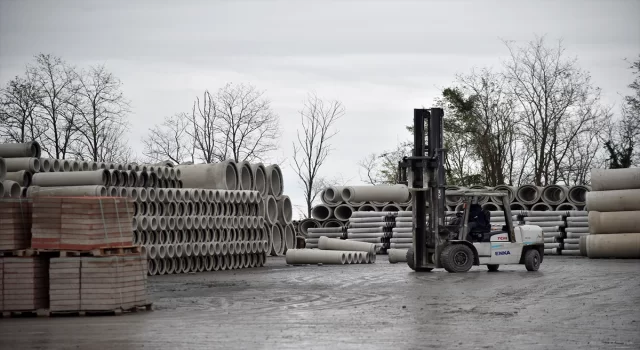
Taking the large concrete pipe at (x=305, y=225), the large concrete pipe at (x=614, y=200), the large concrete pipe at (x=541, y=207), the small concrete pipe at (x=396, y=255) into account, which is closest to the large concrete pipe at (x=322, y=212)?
the large concrete pipe at (x=305, y=225)

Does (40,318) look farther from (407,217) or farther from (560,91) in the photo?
(560,91)

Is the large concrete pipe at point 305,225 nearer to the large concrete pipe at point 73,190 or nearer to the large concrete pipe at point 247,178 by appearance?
the large concrete pipe at point 247,178

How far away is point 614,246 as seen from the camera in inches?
1182

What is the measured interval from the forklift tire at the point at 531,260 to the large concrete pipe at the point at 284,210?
39.4 ft

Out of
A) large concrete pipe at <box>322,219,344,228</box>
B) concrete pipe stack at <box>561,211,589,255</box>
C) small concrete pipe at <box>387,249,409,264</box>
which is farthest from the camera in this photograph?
large concrete pipe at <box>322,219,344,228</box>

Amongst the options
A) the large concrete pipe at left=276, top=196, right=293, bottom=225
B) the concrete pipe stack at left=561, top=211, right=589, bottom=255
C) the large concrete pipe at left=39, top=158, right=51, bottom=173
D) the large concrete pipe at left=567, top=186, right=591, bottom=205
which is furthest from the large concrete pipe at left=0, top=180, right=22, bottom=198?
the large concrete pipe at left=567, top=186, right=591, bottom=205

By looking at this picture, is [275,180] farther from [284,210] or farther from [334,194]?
[334,194]

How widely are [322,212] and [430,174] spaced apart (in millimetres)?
15175

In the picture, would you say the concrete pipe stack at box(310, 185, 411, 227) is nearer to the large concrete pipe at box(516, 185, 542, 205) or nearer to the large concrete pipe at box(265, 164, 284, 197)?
the large concrete pipe at box(265, 164, 284, 197)

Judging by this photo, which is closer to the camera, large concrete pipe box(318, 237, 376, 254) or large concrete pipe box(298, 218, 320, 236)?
large concrete pipe box(318, 237, 376, 254)

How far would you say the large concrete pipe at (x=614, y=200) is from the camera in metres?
29.9

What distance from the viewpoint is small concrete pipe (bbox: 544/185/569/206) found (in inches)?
1403

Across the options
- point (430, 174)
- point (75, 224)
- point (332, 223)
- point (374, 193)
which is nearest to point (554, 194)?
point (374, 193)

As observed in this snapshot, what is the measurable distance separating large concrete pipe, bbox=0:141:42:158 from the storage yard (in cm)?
3
